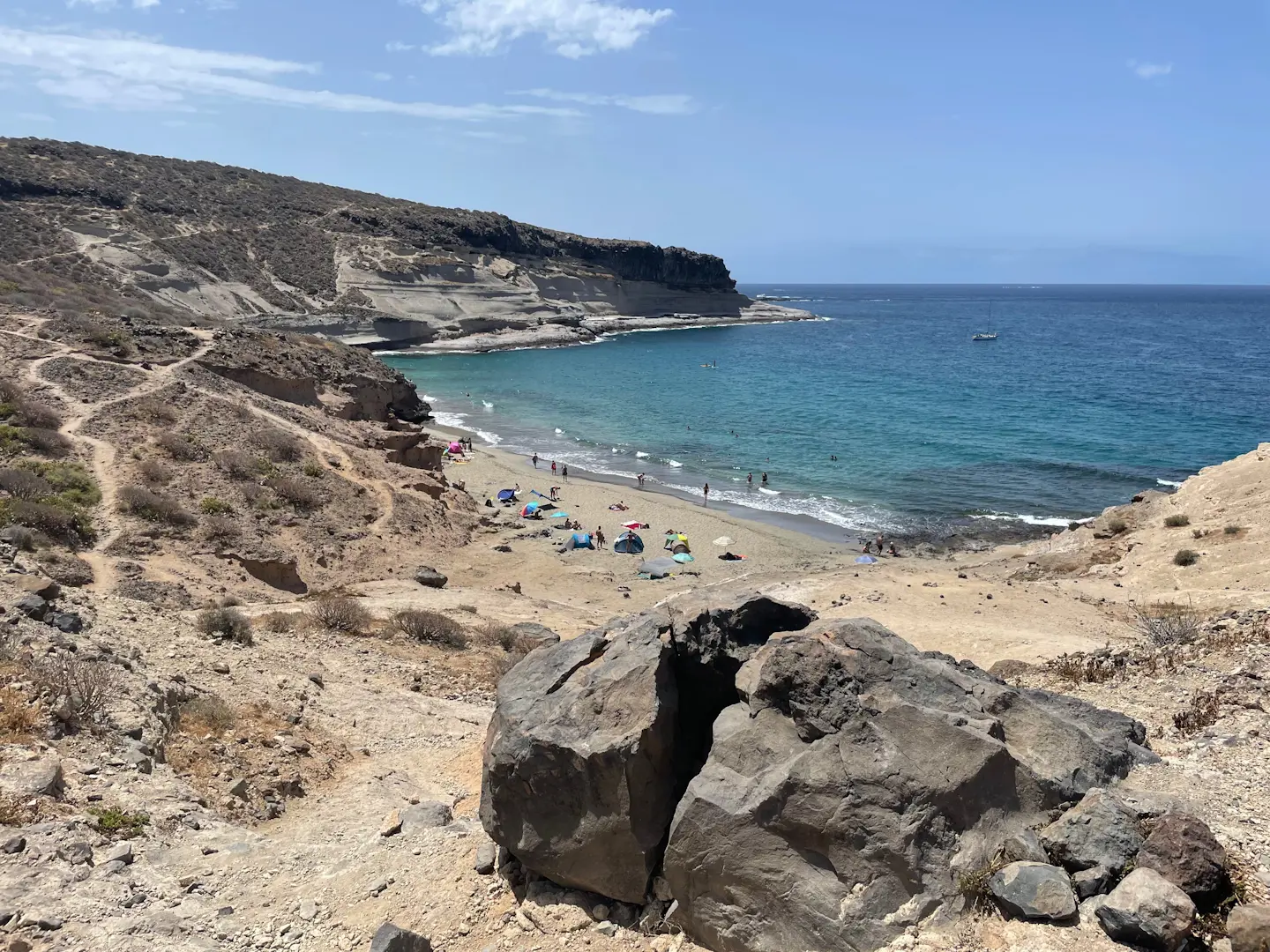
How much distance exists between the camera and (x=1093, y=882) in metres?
4.98

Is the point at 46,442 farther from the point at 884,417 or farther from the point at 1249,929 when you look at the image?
the point at 884,417

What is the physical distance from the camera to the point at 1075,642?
631 inches

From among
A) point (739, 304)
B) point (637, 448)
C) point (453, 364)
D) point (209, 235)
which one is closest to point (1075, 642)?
point (637, 448)

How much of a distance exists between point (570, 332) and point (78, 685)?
9262 cm

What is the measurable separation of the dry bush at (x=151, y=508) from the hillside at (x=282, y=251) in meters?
28.9

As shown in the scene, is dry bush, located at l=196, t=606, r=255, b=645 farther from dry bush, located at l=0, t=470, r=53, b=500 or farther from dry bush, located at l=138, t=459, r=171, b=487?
dry bush, located at l=138, t=459, r=171, b=487

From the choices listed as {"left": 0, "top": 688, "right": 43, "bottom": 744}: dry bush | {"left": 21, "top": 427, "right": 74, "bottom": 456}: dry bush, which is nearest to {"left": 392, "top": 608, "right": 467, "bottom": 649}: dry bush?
{"left": 0, "top": 688, "right": 43, "bottom": 744}: dry bush

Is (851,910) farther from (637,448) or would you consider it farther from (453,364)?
(453,364)

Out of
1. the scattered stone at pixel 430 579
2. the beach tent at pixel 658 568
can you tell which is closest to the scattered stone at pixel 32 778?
the scattered stone at pixel 430 579

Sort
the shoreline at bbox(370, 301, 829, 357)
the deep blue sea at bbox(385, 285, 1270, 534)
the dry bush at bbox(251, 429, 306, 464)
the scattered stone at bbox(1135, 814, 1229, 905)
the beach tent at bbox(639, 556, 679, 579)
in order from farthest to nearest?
the shoreline at bbox(370, 301, 829, 357) → the deep blue sea at bbox(385, 285, 1270, 534) → the beach tent at bbox(639, 556, 679, 579) → the dry bush at bbox(251, 429, 306, 464) → the scattered stone at bbox(1135, 814, 1229, 905)

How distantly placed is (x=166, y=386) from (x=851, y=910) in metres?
25.2

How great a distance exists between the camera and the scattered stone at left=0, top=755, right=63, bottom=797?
21.3ft

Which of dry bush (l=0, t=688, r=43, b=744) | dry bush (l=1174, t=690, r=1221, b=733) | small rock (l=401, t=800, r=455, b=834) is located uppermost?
dry bush (l=1174, t=690, r=1221, b=733)

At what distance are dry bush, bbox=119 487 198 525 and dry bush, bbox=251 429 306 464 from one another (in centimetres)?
485
